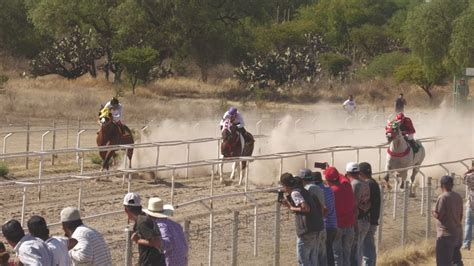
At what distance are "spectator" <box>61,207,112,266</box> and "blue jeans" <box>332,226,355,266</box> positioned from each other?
510 cm

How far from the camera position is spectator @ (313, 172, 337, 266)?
12969mm

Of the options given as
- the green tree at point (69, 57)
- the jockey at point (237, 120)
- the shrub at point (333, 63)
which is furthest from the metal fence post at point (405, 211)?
the shrub at point (333, 63)

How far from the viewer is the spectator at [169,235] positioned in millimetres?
9656

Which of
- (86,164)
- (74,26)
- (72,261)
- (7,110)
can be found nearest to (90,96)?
(7,110)

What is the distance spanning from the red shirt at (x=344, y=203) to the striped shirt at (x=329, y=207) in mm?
143

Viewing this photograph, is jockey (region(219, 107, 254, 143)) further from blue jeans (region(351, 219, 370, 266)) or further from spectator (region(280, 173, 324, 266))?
spectator (region(280, 173, 324, 266))

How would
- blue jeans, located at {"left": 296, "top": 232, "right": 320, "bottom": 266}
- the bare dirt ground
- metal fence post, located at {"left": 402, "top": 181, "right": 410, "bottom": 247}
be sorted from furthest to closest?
metal fence post, located at {"left": 402, "top": 181, "right": 410, "bottom": 247} < the bare dirt ground < blue jeans, located at {"left": 296, "top": 232, "right": 320, "bottom": 266}

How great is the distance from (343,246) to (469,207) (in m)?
4.72

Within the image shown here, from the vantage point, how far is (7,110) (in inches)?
1822

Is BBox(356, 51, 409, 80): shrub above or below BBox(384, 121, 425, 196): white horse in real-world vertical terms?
above

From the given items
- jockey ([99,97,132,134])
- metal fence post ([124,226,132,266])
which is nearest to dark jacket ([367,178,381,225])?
metal fence post ([124,226,132,266])

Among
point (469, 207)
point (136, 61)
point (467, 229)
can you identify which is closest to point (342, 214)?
point (469, 207)

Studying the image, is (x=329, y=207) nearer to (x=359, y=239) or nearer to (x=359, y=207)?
(x=359, y=207)

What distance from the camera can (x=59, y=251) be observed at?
27.8 feet
